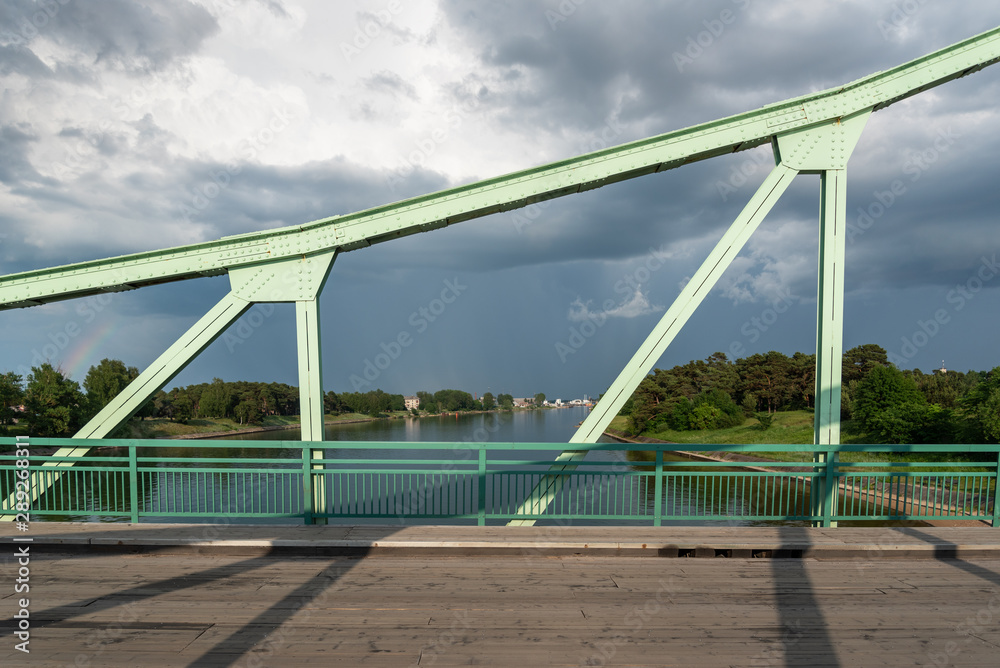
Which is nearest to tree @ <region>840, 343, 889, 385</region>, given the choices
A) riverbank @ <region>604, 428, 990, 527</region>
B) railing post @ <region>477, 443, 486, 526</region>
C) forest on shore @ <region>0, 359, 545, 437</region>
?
riverbank @ <region>604, 428, 990, 527</region>

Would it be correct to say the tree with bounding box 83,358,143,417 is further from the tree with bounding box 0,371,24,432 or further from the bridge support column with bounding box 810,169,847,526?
the bridge support column with bounding box 810,169,847,526

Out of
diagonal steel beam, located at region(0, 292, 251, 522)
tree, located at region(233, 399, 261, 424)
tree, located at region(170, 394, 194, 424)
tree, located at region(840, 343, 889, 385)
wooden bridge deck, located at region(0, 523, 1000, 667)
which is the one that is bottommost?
tree, located at region(233, 399, 261, 424)

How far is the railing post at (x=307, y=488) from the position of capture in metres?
6.81

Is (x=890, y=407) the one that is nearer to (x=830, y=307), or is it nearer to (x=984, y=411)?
(x=984, y=411)

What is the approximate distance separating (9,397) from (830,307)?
64175mm

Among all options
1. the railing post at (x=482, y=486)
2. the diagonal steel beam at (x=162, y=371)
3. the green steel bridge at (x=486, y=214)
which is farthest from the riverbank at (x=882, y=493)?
the diagonal steel beam at (x=162, y=371)

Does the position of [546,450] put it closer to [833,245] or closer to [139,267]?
[833,245]

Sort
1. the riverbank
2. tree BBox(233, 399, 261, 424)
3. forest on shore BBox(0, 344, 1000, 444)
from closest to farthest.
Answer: the riverbank → forest on shore BBox(0, 344, 1000, 444) → tree BBox(233, 399, 261, 424)

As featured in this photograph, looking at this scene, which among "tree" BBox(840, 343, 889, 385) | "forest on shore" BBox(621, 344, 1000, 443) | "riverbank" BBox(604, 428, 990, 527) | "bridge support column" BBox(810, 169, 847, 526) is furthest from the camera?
"tree" BBox(840, 343, 889, 385)

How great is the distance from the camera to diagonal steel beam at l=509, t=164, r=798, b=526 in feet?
23.1

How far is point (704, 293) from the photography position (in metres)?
7.12

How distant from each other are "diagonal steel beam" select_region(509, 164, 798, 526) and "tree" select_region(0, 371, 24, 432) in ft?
195

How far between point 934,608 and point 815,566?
114 centimetres

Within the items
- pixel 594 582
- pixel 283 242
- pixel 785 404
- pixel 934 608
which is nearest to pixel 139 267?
pixel 283 242
